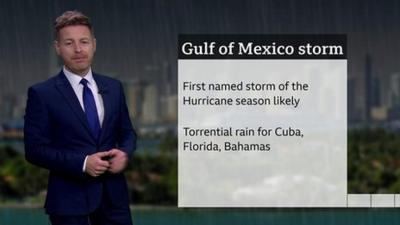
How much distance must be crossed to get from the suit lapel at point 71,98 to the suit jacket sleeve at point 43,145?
10cm

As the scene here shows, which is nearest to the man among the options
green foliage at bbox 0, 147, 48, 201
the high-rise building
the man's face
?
the man's face

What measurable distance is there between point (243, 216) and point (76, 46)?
317cm

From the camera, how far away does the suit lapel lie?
3.67 metres

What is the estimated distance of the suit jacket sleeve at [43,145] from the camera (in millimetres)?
3648

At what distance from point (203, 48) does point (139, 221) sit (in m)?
1.39

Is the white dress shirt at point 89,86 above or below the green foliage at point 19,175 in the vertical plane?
above

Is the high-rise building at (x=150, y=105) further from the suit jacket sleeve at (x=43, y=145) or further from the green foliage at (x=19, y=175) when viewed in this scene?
the suit jacket sleeve at (x=43, y=145)

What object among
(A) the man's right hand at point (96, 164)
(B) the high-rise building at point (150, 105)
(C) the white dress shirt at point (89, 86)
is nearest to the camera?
(A) the man's right hand at point (96, 164)

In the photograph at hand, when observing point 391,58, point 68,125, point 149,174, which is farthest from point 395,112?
point 68,125

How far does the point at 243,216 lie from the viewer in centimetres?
656

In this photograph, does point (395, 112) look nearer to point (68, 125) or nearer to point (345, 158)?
point (345, 158)

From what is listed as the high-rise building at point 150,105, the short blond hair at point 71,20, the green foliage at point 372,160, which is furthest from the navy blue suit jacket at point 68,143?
the green foliage at point 372,160

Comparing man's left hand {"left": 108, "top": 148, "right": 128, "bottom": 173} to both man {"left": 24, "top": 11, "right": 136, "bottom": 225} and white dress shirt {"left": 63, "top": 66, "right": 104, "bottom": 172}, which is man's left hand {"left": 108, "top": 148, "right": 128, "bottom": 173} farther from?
white dress shirt {"left": 63, "top": 66, "right": 104, "bottom": 172}

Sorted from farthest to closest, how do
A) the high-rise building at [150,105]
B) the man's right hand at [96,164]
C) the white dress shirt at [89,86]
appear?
the high-rise building at [150,105] < the white dress shirt at [89,86] < the man's right hand at [96,164]
